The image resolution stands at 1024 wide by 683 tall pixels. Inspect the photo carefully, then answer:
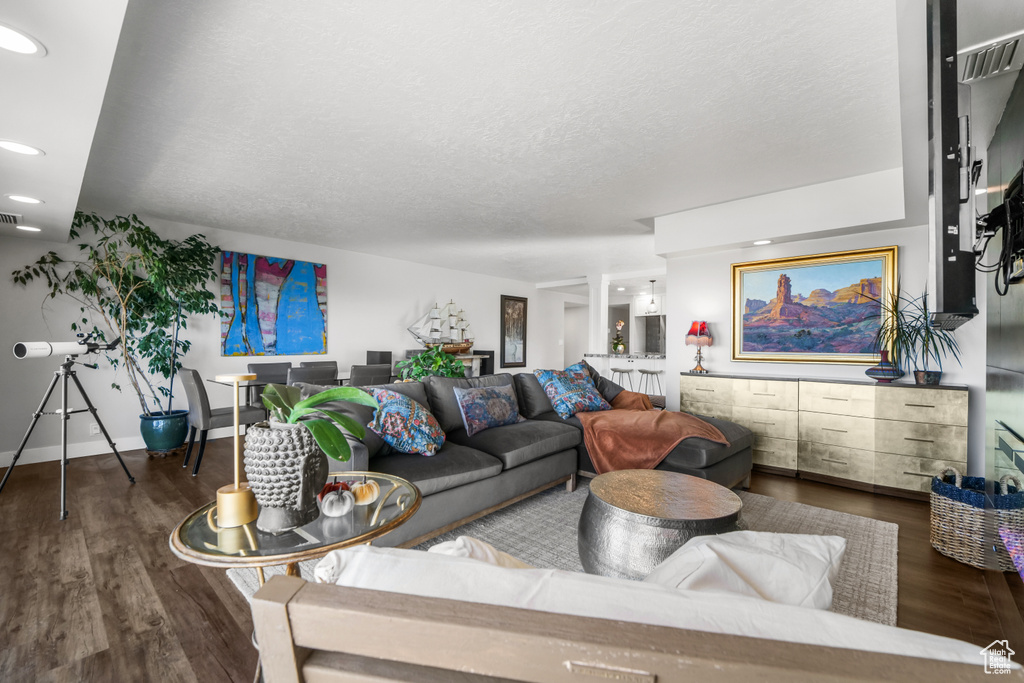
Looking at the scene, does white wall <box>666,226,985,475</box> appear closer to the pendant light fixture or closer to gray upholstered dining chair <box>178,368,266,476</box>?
gray upholstered dining chair <box>178,368,266,476</box>

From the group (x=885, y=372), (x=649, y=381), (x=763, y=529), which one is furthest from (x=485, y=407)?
(x=649, y=381)

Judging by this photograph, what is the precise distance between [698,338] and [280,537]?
167 inches

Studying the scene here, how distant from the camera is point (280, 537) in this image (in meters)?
1.23

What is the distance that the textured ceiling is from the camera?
6.11 ft

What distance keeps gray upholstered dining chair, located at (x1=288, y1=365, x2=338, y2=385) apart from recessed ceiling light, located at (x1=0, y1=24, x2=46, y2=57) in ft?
10.9

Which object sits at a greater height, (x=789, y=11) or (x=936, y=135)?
(x=789, y=11)

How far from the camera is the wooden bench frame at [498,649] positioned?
1.48 feet

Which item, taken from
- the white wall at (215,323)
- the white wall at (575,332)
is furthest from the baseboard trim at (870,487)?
the white wall at (575,332)

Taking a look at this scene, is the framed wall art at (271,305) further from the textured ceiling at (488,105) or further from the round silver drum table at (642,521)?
the round silver drum table at (642,521)

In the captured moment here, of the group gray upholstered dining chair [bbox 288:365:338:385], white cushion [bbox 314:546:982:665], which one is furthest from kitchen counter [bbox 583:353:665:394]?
white cushion [bbox 314:546:982:665]

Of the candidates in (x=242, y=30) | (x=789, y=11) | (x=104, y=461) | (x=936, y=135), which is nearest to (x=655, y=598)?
(x=936, y=135)

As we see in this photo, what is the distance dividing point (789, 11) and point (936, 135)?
885mm

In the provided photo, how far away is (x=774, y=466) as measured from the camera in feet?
13.1

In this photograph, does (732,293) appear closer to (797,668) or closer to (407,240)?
(407,240)
